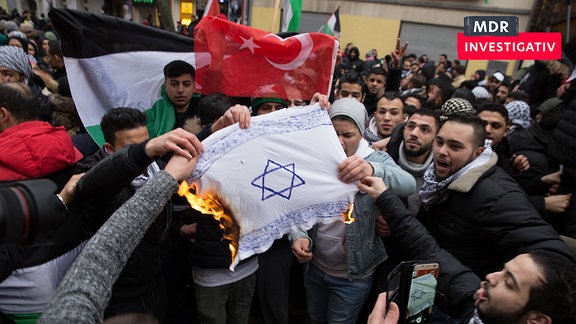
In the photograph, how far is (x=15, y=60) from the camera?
140 inches

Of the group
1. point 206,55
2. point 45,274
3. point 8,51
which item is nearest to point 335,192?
point 45,274

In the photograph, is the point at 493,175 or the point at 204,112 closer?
the point at 493,175

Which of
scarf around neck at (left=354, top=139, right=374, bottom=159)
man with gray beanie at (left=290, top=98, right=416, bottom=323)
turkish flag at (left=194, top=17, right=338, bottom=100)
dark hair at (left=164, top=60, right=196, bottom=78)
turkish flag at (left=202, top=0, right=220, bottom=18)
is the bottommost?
man with gray beanie at (left=290, top=98, right=416, bottom=323)

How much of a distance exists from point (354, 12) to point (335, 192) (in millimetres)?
18284

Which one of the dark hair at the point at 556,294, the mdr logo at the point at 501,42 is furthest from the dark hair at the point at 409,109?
the dark hair at the point at 556,294

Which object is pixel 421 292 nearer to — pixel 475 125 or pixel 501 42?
pixel 475 125

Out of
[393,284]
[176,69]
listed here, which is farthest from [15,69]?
[393,284]

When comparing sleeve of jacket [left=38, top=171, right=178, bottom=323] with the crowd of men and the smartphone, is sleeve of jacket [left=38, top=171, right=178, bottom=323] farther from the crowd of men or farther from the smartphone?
the smartphone

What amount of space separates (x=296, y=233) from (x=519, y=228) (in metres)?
1.26

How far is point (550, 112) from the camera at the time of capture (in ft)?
11.1

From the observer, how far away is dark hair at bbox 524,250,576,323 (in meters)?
1.34

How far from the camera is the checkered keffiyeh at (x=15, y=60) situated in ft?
11.4

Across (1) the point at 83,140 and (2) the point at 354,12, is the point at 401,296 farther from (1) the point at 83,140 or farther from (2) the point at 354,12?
(2) the point at 354,12

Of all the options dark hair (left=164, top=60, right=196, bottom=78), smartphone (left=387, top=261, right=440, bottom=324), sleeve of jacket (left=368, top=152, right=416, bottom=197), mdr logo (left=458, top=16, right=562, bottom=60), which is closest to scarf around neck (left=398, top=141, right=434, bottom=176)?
sleeve of jacket (left=368, top=152, right=416, bottom=197)
